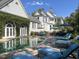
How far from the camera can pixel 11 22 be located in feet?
104

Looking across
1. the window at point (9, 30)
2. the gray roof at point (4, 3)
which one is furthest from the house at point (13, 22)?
the gray roof at point (4, 3)

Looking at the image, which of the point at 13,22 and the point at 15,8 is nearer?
the point at 13,22

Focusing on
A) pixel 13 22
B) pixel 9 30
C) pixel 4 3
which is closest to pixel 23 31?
pixel 13 22

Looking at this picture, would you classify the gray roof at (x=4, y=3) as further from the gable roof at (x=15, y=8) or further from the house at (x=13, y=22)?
A: the gable roof at (x=15, y=8)

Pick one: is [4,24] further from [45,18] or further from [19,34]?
[45,18]

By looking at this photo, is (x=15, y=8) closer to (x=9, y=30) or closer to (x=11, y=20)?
(x=11, y=20)

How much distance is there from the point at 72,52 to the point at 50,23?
5223 centimetres

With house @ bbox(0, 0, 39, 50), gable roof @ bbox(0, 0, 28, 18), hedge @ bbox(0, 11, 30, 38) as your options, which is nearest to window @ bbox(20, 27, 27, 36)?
house @ bbox(0, 0, 39, 50)

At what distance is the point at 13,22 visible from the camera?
3216cm

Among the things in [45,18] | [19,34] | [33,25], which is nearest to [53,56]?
[19,34]

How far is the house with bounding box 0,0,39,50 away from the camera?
28553mm

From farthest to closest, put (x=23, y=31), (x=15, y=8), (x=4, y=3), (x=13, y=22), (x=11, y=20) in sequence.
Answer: (x=23, y=31), (x=15, y=8), (x=13, y=22), (x=11, y=20), (x=4, y=3)

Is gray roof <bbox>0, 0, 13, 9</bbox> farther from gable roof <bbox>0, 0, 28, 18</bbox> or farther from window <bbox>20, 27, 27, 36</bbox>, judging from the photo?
window <bbox>20, 27, 27, 36</bbox>

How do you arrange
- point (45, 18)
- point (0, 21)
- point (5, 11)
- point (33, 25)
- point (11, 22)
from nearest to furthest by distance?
1. point (0, 21)
2. point (5, 11)
3. point (11, 22)
4. point (33, 25)
5. point (45, 18)
